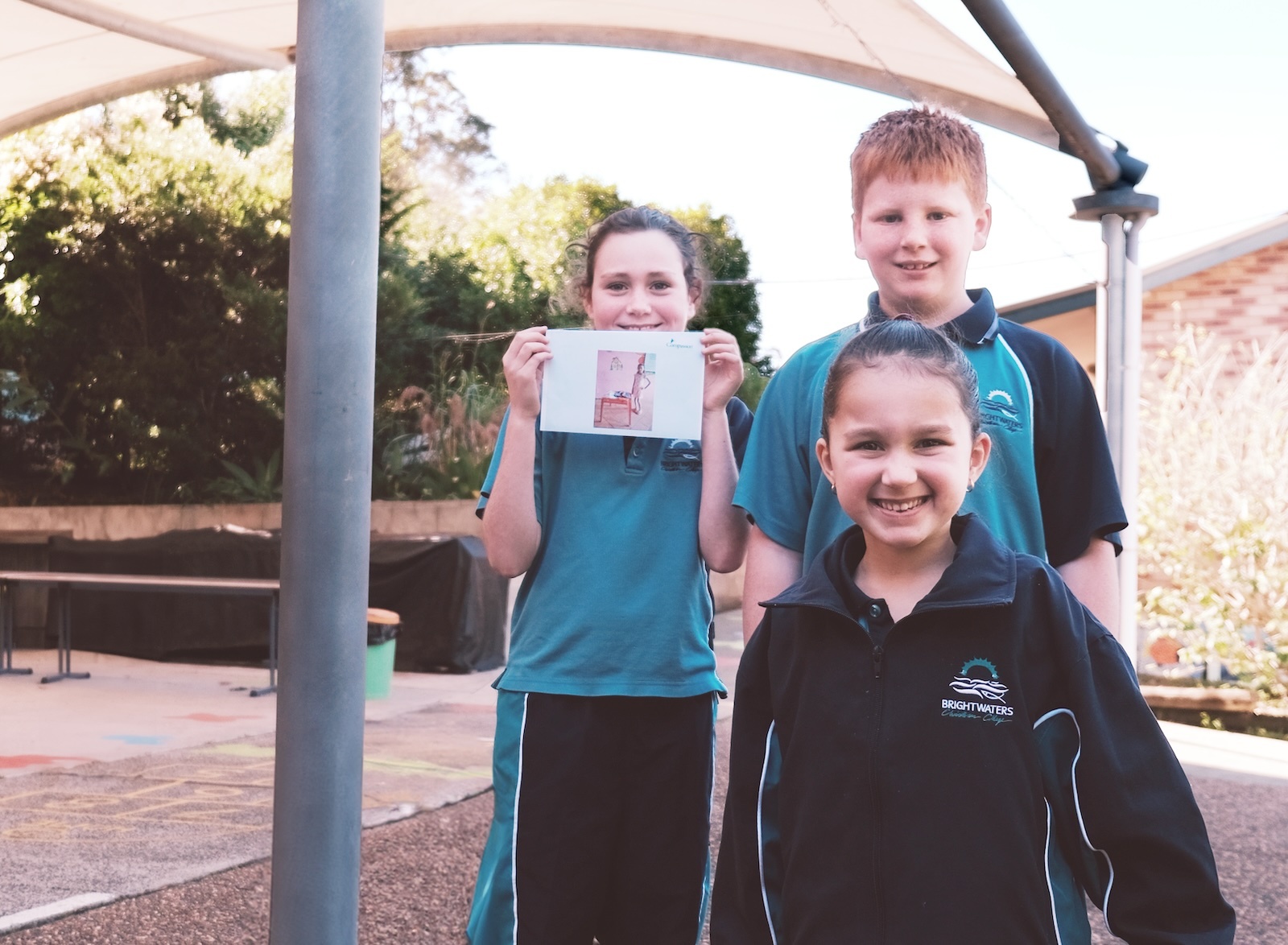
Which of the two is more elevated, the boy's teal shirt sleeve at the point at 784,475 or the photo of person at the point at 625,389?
the photo of person at the point at 625,389

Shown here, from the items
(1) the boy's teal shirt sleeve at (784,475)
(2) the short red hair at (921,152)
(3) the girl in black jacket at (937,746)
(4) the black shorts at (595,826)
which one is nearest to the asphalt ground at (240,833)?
(4) the black shorts at (595,826)

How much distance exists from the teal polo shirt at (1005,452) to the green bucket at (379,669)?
6.96m

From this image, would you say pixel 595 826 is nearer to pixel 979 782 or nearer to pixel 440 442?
pixel 979 782

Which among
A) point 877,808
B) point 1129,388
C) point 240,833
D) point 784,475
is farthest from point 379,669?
point 877,808

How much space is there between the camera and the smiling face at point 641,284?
2465mm

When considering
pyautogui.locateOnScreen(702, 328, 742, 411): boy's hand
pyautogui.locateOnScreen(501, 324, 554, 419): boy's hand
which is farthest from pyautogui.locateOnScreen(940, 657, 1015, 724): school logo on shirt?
pyautogui.locateOnScreen(501, 324, 554, 419): boy's hand

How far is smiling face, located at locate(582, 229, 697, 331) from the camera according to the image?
8.09ft

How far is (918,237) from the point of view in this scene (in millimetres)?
1916

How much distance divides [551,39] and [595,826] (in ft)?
15.9

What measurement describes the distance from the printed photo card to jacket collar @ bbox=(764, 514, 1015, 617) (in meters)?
0.66

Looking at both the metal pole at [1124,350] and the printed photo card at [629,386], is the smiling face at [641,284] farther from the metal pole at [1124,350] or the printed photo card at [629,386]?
the metal pole at [1124,350]

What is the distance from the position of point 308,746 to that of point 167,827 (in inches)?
118

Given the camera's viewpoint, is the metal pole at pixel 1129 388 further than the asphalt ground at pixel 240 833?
Yes

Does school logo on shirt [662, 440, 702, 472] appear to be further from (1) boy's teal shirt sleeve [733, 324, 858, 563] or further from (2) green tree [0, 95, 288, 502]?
(2) green tree [0, 95, 288, 502]
